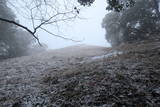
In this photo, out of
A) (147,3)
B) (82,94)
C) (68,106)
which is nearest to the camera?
(68,106)

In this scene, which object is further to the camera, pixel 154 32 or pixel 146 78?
pixel 154 32

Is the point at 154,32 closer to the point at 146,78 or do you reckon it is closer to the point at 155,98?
the point at 146,78

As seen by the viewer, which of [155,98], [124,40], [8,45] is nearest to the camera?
[155,98]

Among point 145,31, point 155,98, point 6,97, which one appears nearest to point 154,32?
point 145,31

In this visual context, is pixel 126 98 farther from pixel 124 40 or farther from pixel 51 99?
pixel 124 40

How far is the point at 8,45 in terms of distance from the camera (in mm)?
16125

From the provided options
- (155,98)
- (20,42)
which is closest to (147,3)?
(155,98)

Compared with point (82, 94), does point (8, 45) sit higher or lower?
higher

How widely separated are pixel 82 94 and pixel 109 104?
33.1 inches

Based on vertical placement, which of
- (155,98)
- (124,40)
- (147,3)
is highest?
(147,3)

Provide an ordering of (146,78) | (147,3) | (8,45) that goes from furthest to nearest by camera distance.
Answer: (8,45) → (147,3) → (146,78)

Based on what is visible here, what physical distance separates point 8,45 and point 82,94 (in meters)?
16.4

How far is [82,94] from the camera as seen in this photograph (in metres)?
3.28

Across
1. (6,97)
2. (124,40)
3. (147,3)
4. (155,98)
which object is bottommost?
(6,97)
